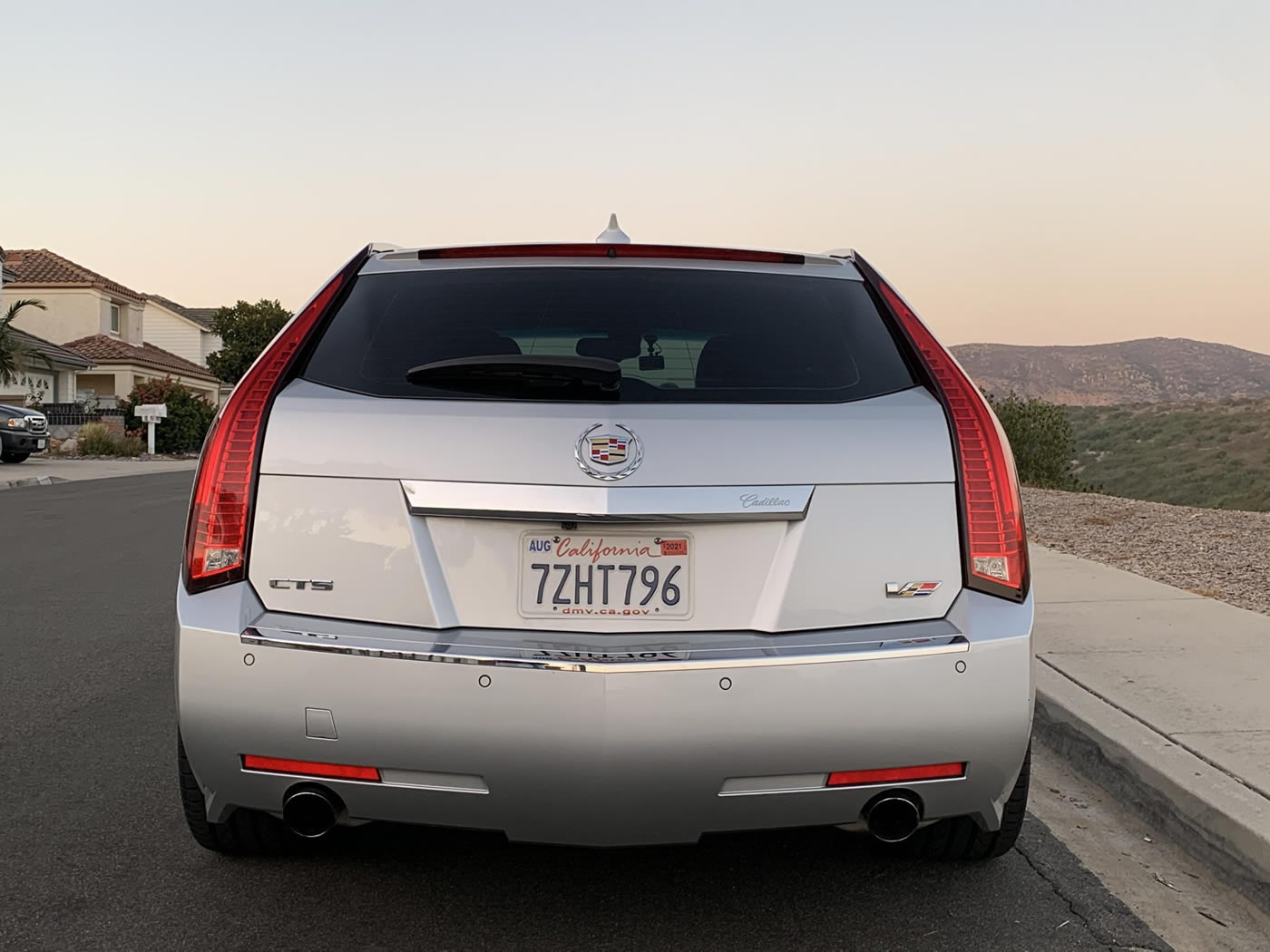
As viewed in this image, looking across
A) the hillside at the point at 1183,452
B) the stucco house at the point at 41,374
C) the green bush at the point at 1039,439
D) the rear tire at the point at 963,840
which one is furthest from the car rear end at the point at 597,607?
the stucco house at the point at 41,374

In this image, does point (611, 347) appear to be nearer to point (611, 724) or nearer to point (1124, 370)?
point (611, 724)

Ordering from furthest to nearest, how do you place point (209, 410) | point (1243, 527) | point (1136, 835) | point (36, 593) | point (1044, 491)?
point (209, 410) → point (1044, 491) → point (1243, 527) → point (36, 593) → point (1136, 835)

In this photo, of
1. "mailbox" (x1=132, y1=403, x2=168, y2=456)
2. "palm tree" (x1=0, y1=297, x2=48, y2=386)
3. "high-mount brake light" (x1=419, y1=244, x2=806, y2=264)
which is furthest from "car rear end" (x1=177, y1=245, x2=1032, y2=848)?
"mailbox" (x1=132, y1=403, x2=168, y2=456)

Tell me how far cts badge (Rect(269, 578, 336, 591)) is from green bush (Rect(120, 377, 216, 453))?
38730 millimetres

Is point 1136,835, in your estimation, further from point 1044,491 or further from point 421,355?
point 1044,491

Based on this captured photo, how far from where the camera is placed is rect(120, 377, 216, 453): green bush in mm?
39594

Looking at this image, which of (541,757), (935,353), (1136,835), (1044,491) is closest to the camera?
(541,757)

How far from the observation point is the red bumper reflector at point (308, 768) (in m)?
2.83

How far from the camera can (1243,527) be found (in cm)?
1155

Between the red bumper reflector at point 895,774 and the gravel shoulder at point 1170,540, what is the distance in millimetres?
5698

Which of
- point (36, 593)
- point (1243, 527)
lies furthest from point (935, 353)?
point (1243, 527)

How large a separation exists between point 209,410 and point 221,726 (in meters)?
43.8

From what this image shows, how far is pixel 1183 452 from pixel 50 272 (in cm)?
4717

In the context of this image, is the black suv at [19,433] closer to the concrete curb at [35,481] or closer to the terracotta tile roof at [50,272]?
the concrete curb at [35,481]
